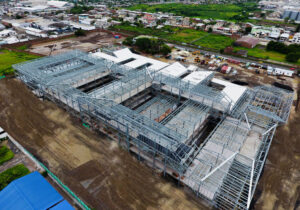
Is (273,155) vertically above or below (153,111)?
below

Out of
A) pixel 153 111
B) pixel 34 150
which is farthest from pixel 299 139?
pixel 34 150

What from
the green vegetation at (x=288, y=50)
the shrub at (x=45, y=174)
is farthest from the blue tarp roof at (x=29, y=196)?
the green vegetation at (x=288, y=50)

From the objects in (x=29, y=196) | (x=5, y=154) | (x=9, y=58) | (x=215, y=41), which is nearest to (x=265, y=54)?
(x=215, y=41)

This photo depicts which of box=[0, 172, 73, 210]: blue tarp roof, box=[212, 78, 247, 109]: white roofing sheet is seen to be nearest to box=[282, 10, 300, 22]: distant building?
box=[212, 78, 247, 109]: white roofing sheet

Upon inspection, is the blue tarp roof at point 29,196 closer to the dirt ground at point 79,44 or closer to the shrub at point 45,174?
the shrub at point 45,174

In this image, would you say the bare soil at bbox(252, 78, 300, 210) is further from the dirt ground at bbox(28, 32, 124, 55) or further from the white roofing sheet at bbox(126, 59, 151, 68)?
the dirt ground at bbox(28, 32, 124, 55)

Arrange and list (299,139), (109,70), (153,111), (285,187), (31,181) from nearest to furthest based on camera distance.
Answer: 1. (31,181)
2. (285,187)
3. (299,139)
4. (153,111)
5. (109,70)

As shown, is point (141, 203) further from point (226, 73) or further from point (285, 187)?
point (226, 73)
